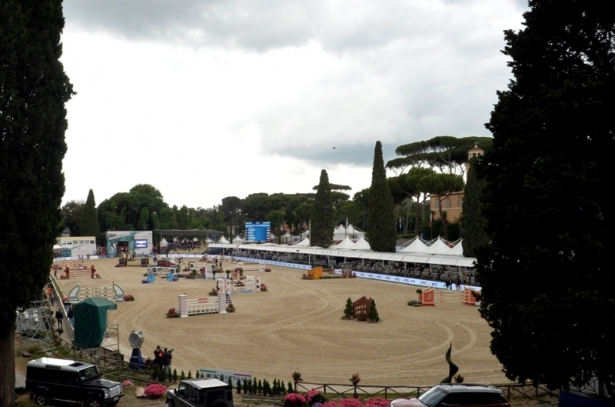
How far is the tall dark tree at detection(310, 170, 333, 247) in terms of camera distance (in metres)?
77.1

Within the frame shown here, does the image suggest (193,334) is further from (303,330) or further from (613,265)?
(613,265)

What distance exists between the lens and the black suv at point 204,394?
12.9 meters

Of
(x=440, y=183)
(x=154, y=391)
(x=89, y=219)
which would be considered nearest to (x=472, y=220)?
(x=440, y=183)

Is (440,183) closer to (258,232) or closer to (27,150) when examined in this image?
(258,232)

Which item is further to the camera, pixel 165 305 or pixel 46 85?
pixel 165 305

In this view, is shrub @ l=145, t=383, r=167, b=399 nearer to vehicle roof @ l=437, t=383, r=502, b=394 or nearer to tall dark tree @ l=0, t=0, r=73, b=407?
tall dark tree @ l=0, t=0, r=73, b=407

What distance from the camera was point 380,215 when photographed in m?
61.2

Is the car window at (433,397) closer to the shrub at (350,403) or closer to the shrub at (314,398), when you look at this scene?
the shrub at (350,403)

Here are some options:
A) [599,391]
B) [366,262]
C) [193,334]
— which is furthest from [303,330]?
[366,262]

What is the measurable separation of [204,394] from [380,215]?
49631 mm

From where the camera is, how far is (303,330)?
89.8 feet

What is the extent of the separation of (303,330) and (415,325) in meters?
6.13

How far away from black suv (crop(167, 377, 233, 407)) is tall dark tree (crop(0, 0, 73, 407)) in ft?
16.2

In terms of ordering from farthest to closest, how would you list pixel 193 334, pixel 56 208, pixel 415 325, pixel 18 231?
pixel 415 325 → pixel 193 334 → pixel 56 208 → pixel 18 231
